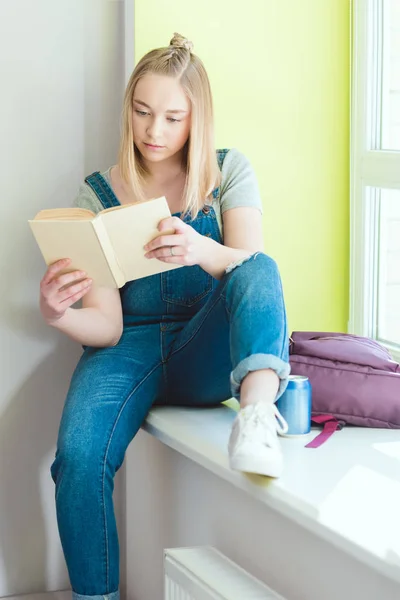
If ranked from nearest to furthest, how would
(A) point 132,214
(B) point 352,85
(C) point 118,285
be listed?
1. (A) point 132,214
2. (C) point 118,285
3. (B) point 352,85

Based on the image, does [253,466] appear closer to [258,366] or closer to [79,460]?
[258,366]

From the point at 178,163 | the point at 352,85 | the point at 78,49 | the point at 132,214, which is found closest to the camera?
the point at 132,214

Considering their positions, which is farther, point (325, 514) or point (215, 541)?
point (215, 541)

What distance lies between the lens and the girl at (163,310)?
1.51m

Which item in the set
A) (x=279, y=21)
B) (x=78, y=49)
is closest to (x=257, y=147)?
(x=279, y=21)

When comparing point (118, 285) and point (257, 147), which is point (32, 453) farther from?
point (257, 147)

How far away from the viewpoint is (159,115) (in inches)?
68.2

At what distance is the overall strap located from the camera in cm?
183

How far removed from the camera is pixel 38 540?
2127 millimetres

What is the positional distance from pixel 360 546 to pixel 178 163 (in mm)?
974

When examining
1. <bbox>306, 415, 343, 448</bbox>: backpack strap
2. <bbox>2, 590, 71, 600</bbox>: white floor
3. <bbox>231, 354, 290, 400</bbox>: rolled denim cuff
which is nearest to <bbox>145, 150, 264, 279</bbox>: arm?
<bbox>231, 354, 290, 400</bbox>: rolled denim cuff

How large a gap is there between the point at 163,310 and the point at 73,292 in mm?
267

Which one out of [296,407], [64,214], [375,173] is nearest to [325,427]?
[296,407]

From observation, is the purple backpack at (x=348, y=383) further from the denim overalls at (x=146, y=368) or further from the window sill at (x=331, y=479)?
the denim overalls at (x=146, y=368)
